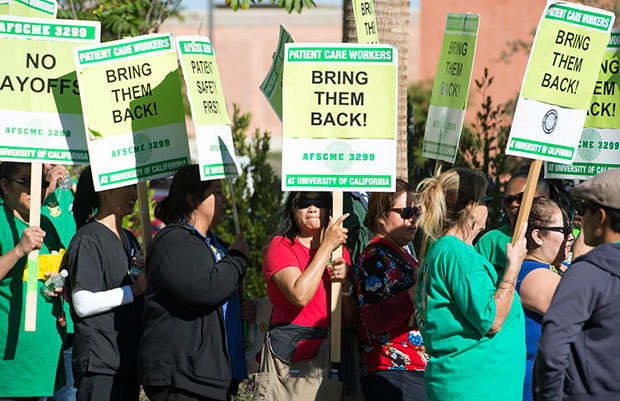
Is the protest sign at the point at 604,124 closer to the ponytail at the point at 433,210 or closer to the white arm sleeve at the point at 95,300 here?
the ponytail at the point at 433,210

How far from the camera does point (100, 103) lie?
501cm

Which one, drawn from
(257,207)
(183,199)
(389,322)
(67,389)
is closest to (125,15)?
(257,207)

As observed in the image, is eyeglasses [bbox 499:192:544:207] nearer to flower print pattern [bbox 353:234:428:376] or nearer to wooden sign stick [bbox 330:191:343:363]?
flower print pattern [bbox 353:234:428:376]

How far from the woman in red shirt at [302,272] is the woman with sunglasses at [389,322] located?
0.61ft

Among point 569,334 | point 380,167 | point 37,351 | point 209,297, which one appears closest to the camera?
point 569,334

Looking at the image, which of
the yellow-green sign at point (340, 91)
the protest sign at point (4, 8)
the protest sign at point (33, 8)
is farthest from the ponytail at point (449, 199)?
the protest sign at point (4, 8)

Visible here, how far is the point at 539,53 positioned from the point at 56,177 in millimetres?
3302

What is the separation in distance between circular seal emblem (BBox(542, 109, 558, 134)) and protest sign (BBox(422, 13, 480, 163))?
0.58 metres

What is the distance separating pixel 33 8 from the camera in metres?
5.82

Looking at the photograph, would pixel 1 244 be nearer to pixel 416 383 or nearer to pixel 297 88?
pixel 297 88

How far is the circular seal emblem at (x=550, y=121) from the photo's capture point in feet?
15.6

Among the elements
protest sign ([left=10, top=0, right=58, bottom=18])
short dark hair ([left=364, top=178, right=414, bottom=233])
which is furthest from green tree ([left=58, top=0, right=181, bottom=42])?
short dark hair ([left=364, top=178, right=414, bottom=233])

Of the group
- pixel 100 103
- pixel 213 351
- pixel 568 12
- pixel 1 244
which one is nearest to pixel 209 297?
pixel 213 351

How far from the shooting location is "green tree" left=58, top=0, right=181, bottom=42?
357 inches
